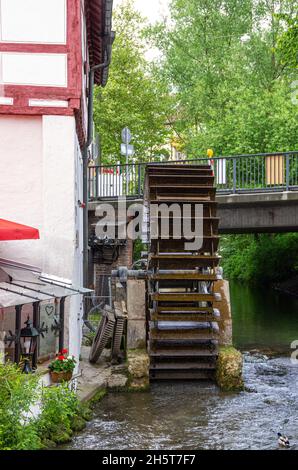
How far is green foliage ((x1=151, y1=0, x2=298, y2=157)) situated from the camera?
1228 inches

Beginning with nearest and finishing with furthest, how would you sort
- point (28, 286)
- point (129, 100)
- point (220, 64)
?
1. point (28, 286)
2. point (129, 100)
3. point (220, 64)

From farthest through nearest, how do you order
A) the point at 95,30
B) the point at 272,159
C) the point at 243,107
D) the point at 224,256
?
1. the point at 224,256
2. the point at 243,107
3. the point at 272,159
4. the point at 95,30

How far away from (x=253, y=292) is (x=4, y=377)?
2880 cm

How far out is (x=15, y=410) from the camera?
24.0 ft

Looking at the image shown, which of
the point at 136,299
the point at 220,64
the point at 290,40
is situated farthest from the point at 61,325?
the point at 220,64

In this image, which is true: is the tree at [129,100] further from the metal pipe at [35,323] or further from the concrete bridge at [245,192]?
the metal pipe at [35,323]

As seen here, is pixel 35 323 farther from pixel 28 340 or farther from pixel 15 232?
pixel 15 232

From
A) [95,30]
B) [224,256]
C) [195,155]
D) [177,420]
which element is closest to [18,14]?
[95,30]

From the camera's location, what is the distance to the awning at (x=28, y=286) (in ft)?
29.2

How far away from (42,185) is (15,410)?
3.98 m

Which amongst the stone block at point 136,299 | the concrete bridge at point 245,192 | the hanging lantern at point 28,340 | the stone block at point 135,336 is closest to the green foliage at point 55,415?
the hanging lantern at point 28,340

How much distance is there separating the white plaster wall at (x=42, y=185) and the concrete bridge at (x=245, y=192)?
8.18m

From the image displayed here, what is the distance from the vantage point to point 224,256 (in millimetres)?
45094

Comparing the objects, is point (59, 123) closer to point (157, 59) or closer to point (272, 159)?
point (272, 159)
